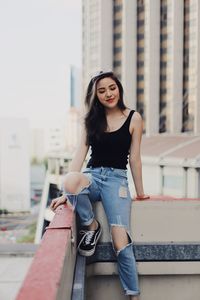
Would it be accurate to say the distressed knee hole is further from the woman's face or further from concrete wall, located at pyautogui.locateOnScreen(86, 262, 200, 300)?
the woman's face

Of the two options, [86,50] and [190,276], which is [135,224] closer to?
[190,276]

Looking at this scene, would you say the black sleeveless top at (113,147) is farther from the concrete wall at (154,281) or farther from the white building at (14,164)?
the white building at (14,164)

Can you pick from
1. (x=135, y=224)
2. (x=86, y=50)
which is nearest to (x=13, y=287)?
(x=135, y=224)

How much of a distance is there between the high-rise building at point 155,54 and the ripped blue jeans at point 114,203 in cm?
2333

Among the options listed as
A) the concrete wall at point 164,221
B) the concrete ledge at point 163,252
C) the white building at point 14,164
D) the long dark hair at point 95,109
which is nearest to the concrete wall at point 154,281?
the concrete ledge at point 163,252

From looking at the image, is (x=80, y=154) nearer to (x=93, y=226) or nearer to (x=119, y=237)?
(x=93, y=226)

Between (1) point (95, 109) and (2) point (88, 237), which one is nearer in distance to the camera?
(2) point (88, 237)

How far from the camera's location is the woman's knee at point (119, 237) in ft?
7.31

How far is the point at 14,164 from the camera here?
73188mm

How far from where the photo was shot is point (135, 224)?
7.97ft

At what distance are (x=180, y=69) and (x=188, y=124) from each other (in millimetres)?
4855

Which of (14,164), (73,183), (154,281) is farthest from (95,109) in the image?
(14,164)

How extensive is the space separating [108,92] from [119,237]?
82 centimetres

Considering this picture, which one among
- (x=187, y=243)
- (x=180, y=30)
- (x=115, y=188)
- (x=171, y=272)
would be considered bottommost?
(x=171, y=272)
